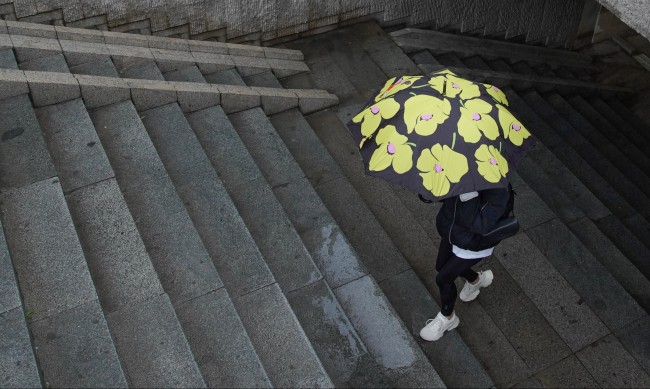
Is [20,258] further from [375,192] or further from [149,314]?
[375,192]

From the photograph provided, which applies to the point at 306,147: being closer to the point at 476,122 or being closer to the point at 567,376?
the point at 476,122

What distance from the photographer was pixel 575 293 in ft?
19.5

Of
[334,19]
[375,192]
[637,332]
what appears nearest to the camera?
[637,332]

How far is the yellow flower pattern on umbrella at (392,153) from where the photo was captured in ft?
13.7

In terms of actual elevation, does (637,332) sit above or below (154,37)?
below

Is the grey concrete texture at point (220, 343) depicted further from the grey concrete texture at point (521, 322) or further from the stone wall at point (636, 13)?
the stone wall at point (636, 13)

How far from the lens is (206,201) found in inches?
225

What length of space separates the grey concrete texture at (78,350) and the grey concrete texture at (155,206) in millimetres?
616

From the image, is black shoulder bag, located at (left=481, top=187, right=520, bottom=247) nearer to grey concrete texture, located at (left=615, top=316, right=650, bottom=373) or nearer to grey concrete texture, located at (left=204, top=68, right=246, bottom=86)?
grey concrete texture, located at (left=615, top=316, right=650, bottom=373)

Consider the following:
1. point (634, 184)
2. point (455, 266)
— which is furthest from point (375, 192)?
point (634, 184)

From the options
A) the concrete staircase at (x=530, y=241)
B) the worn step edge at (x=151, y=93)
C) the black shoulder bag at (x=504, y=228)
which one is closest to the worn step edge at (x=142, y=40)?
the concrete staircase at (x=530, y=241)

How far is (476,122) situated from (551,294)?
239 cm

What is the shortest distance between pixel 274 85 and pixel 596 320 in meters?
4.15

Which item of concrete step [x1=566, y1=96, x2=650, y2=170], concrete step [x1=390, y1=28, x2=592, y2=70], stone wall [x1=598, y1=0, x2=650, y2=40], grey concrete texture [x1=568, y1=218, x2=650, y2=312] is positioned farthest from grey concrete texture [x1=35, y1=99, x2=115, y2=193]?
concrete step [x1=566, y1=96, x2=650, y2=170]
